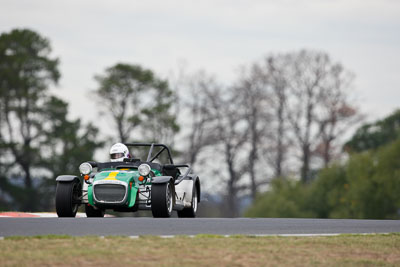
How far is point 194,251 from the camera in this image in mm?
11211

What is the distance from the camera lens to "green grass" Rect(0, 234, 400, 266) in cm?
1035

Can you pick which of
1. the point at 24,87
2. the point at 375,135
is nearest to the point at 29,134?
the point at 24,87

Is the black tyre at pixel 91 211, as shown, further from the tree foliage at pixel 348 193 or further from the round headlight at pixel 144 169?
the tree foliage at pixel 348 193

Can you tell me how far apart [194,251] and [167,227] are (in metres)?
3.21

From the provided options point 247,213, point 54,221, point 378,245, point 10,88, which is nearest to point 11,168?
point 10,88

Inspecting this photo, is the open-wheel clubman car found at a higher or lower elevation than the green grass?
higher

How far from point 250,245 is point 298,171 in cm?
5140

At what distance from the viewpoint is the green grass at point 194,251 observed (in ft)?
34.0

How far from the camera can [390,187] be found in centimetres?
5556

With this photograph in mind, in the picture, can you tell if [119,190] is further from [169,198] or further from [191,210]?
[191,210]

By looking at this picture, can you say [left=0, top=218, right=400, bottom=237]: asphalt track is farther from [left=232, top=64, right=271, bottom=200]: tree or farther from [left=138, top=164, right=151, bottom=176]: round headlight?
[left=232, top=64, right=271, bottom=200]: tree

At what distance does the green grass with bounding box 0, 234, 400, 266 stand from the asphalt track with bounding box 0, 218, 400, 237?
1028 mm

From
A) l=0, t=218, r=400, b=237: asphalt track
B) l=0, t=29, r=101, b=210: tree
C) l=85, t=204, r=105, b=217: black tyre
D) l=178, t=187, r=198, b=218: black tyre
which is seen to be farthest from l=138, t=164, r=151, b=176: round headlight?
l=0, t=29, r=101, b=210: tree

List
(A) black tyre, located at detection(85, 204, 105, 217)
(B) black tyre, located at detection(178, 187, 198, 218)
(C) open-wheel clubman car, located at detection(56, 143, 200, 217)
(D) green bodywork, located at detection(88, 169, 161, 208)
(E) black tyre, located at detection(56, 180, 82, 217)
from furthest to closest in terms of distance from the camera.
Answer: (B) black tyre, located at detection(178, 187, 198, 218) < (A) black tyre, located at detection(85, 204, 105, 217) < (E) black tyre, located at detection(56, 180, 82, 217) < (D) green bodywork, located at detection(88, 169, 161, 208) < (C) open-wheel clubman car, located at detection(56, 143, 200, 217)
